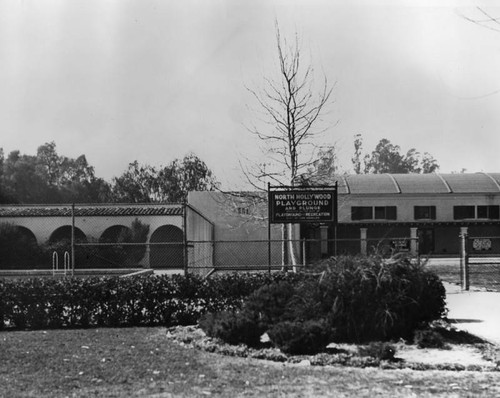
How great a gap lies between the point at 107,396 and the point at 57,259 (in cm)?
2971

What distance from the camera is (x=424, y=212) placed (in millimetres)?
47719

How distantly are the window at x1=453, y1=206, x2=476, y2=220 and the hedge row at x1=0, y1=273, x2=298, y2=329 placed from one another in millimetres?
37182

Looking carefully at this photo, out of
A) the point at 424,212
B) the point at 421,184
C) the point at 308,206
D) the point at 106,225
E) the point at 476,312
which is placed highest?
the point at 421,184

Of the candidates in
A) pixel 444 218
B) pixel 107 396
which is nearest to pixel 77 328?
pixel 107 396

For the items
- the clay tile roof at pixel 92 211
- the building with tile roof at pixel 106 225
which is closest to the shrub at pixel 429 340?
the building with tile roof at pixel 106 225

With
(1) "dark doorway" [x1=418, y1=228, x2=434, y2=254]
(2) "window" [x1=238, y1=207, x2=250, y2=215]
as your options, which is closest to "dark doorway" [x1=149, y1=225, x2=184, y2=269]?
(2) "window" [x1=238, y1=207, x2=250, y2=215]

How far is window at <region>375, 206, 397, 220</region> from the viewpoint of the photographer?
155ft

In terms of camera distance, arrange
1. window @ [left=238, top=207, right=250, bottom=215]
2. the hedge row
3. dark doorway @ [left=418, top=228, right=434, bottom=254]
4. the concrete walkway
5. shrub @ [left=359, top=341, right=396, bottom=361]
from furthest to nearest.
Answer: dark doorway @ [left=418, top=228, right=434, bottom=254]
window @ [left=238, top=207, right=250, bottom=215]
the hedge row
the concrete walkway
shrub @ [left=359, top=341, right=396, bottom=361]

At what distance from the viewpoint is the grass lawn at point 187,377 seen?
23.2ft

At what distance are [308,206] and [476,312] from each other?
5.14 m

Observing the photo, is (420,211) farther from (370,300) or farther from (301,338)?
(301,338)

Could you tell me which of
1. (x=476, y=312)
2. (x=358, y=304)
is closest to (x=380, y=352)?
(x=358, y=304)

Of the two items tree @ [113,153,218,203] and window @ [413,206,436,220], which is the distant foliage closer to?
tree @ [113,153,218,203]

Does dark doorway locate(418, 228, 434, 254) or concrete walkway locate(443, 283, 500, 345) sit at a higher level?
dark doorway locate(418, 228, 434, 254)
